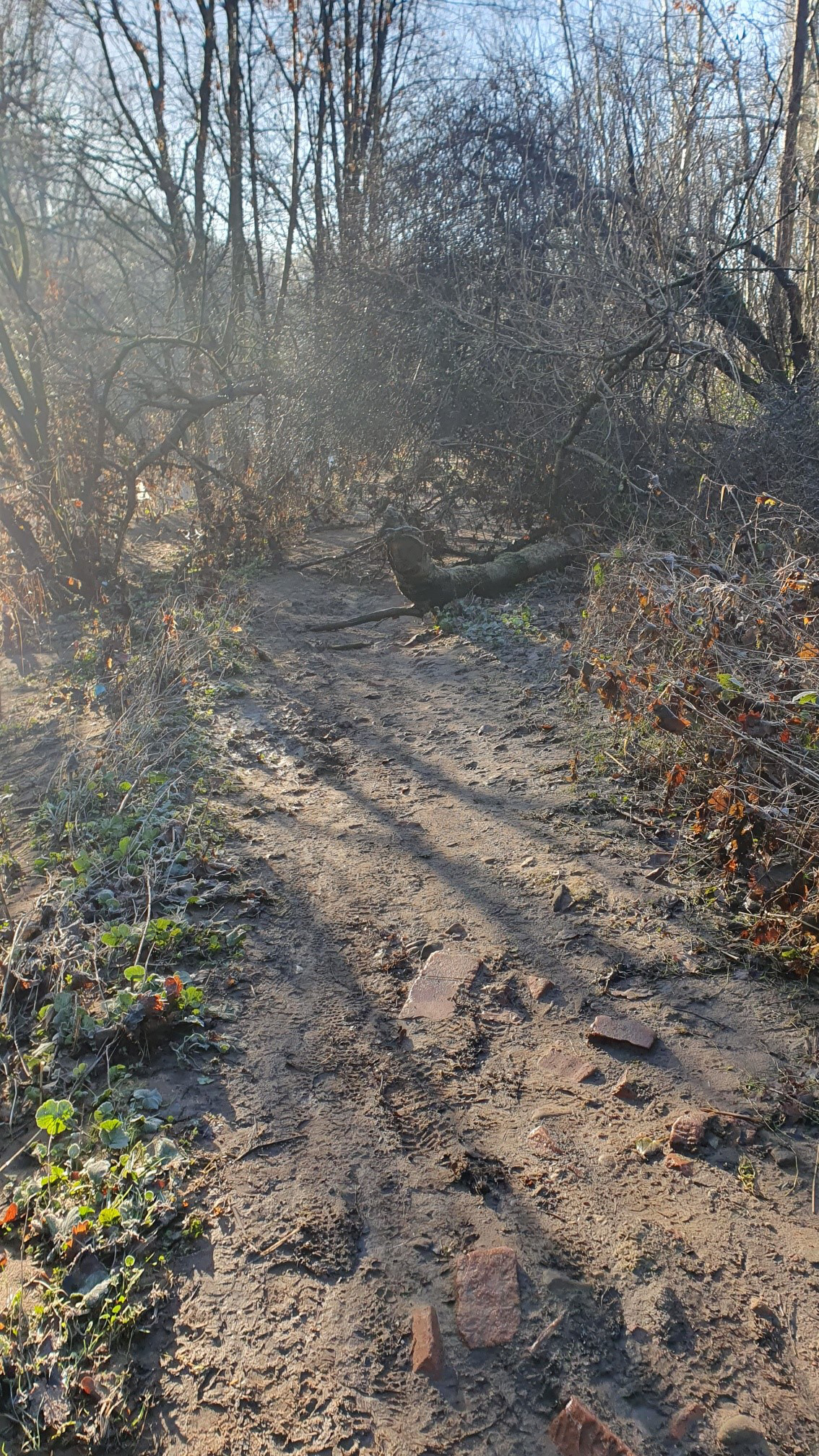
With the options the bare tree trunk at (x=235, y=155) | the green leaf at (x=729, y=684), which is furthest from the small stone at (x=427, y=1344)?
the bare tree trunk at (x=235, y=155)

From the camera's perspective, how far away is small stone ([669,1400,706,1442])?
1.73 meters

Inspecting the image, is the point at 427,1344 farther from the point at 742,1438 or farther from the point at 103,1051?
the point at 103,1051

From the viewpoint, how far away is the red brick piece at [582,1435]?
1710 millimetres

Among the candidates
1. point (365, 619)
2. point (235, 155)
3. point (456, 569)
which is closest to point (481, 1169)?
point (365, 619)

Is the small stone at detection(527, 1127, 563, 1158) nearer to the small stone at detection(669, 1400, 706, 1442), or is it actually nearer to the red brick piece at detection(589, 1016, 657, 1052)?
the red brick piece at detection(589, 1016, 657, 1052)

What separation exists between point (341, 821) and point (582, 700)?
5.26 feet

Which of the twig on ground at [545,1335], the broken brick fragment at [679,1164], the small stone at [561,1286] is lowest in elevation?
the twig on ground at [545,1335]

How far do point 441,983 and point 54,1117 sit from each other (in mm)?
1172

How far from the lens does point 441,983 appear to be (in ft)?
10.1

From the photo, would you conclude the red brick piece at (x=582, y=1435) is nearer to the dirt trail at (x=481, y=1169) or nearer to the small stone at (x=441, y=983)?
the dirt trail at (x=481, y=1169)

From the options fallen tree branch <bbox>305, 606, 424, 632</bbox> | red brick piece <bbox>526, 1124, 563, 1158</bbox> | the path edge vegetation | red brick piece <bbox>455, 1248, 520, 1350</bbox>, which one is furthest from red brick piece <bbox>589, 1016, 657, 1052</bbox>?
fallen tree branch <bbox>305, 606, 424, 632</bbox>

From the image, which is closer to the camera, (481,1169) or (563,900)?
(481,1169)

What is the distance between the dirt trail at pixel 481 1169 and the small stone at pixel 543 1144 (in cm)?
1

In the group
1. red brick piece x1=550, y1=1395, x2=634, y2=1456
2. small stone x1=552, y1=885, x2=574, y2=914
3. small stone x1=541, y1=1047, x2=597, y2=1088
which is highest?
small stone x1=552, y1=885, x2=574, y2=914
